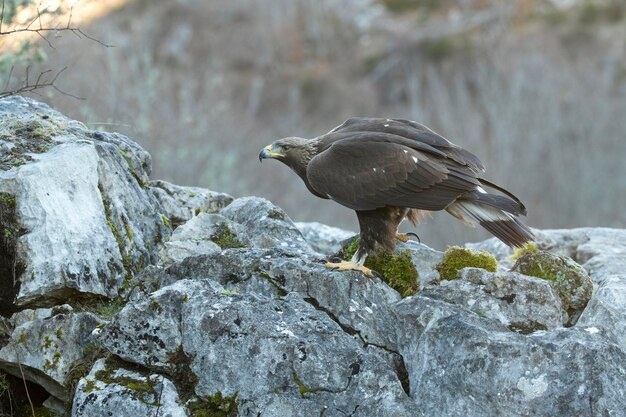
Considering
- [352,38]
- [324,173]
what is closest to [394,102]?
[352,38]

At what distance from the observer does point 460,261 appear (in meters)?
7.89

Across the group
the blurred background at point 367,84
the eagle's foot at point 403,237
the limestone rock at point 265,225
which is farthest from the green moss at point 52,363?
the blurred background at point 367,84

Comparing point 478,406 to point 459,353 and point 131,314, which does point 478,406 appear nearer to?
point 459,353

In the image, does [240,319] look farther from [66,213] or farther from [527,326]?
[527,326]

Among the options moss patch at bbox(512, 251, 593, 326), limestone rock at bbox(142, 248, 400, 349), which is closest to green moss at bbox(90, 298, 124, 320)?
limestone rock at bbox(142, 248, 400, 349)

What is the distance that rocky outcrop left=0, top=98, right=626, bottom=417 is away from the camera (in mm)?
6391

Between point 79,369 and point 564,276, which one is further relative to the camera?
point 564,276

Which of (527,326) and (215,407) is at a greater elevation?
(527,326)

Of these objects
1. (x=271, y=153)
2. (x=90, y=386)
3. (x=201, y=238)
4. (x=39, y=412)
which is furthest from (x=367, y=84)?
(x=90, y=386)

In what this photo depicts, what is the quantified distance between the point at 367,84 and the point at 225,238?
55996 mm

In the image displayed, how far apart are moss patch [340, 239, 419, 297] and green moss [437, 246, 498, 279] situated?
23 centimetres

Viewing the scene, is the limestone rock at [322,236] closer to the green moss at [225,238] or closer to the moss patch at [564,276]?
the green moss at [225,238]

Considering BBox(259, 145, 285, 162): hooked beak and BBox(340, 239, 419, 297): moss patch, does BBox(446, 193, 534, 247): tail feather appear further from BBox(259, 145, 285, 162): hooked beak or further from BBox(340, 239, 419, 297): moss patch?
BBox(259, 145, 285, 162): hooked beak

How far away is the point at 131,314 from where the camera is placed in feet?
22.1
